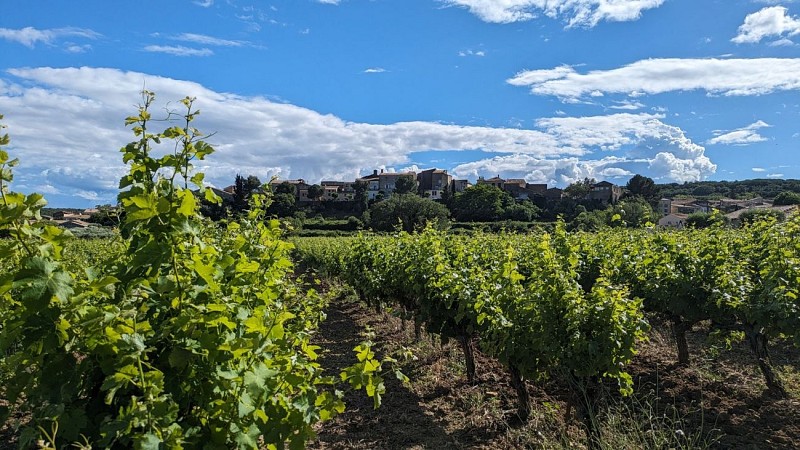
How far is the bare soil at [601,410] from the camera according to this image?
4504 millimetres

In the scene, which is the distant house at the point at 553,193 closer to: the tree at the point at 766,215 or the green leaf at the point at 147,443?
the tree at the point at 766,215

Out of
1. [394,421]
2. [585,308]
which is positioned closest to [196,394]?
[585,308]

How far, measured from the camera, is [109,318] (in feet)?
5.45

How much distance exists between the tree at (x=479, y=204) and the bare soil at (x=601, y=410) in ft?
189

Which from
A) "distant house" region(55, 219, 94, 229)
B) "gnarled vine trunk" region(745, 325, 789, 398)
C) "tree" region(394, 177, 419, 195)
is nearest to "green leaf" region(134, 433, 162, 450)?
"distant house" region(55, 219, 94, 229)

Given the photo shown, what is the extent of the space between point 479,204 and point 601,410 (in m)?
65.5

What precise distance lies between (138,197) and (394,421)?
4.48 meters

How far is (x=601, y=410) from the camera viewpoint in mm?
4336

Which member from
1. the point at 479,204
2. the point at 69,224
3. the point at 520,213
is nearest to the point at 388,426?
the point at 69,224

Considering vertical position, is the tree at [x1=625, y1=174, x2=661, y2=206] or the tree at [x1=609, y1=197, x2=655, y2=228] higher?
the tree at [x1=625, y1=174, x2=661, y2=206]

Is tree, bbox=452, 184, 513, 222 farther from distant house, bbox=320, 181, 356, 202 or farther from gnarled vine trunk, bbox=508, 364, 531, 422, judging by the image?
gnarled vine trunk, bbox=508, 364, 531, 422

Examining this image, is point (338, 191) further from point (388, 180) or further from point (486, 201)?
point (486, 201)

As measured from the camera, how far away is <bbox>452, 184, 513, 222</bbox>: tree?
65500mm

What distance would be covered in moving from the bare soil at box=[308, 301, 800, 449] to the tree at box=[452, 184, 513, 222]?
57628 millimetres
